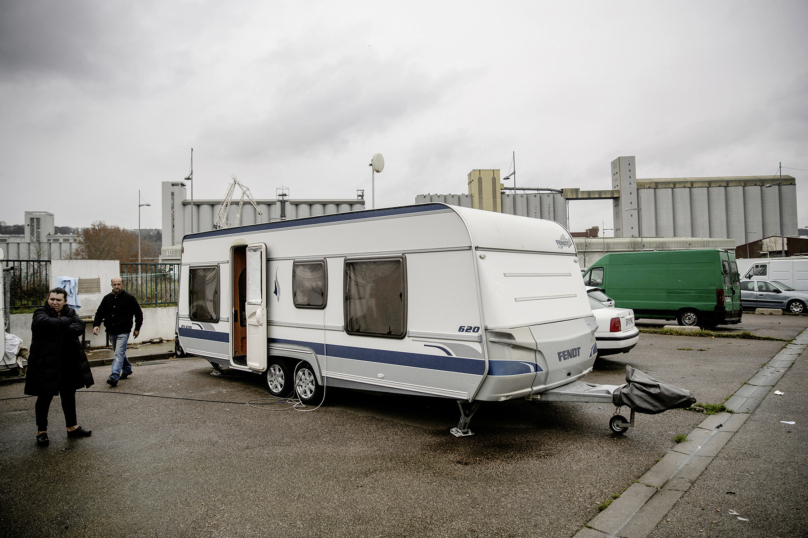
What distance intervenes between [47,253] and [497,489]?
39.4 metres

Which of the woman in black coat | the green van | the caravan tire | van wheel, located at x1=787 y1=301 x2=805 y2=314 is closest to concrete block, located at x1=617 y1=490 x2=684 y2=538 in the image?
the woman in black coat

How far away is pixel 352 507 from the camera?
3873 mm

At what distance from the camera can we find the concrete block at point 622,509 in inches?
140

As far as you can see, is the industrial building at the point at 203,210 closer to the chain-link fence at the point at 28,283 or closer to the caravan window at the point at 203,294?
the chain-link fence at the point at 28,283

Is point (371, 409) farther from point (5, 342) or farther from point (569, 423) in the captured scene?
point (5, 342)

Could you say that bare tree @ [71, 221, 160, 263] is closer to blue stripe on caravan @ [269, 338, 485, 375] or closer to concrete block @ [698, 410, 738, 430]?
blue stripe on caravan @ [269, 338, 485, 375]

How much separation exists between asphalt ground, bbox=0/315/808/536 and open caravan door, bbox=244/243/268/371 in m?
0.65

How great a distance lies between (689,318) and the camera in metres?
14.9

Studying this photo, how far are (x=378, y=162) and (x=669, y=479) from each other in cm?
698

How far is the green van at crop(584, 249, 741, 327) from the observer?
14156 mm

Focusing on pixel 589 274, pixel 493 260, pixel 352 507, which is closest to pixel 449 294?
pixel 493 260

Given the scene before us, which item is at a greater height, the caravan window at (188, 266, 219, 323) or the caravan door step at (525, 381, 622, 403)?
the caravan window at (188, 266, 219, 323)

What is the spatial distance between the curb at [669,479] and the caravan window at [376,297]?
271 cm

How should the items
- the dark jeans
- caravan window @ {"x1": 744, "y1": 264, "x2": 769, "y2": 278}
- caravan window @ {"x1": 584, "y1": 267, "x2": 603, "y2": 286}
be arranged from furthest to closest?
caravan window @ {"x1": 744, "y1": 264, "x2": 769, "y2": 278}, caravan window @ {"x1": 584, "y1": 267, "x2": 603, "y2": 286}, the dark jeans
